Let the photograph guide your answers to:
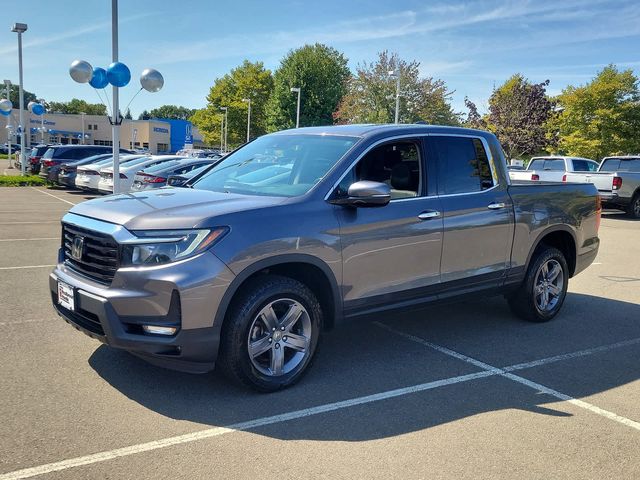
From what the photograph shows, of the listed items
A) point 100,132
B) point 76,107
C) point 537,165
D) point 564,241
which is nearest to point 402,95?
point 537,165

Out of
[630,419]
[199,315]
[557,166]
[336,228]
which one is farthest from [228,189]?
[557,166]

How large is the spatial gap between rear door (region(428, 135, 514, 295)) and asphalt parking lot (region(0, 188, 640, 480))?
0.74 meters

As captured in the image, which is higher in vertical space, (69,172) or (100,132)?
(100,132)

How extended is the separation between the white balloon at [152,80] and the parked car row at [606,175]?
1049 centimetres

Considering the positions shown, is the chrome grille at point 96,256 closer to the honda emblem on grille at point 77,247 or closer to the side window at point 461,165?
the honda emblem on grille at point 77,247

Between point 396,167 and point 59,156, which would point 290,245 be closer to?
point 396,167

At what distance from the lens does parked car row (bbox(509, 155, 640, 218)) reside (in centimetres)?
1795

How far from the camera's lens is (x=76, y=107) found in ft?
474

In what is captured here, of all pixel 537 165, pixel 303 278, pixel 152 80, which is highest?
pixel 152 80

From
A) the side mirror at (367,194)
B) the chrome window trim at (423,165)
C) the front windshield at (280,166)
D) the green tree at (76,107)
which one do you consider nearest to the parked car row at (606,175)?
the chrome window trim at (423,165)

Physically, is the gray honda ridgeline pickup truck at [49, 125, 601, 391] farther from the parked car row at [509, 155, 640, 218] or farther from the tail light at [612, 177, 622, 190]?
the tail light at [612, 177, 622, 190]

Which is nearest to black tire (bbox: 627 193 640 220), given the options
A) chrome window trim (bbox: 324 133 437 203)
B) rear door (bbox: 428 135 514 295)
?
rear door (bbox: 428 135 514 295)

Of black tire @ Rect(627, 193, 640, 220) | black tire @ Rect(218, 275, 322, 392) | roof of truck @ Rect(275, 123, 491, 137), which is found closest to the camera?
black tire @ Rect(218, 275, 322, 392)

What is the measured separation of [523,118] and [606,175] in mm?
30078
